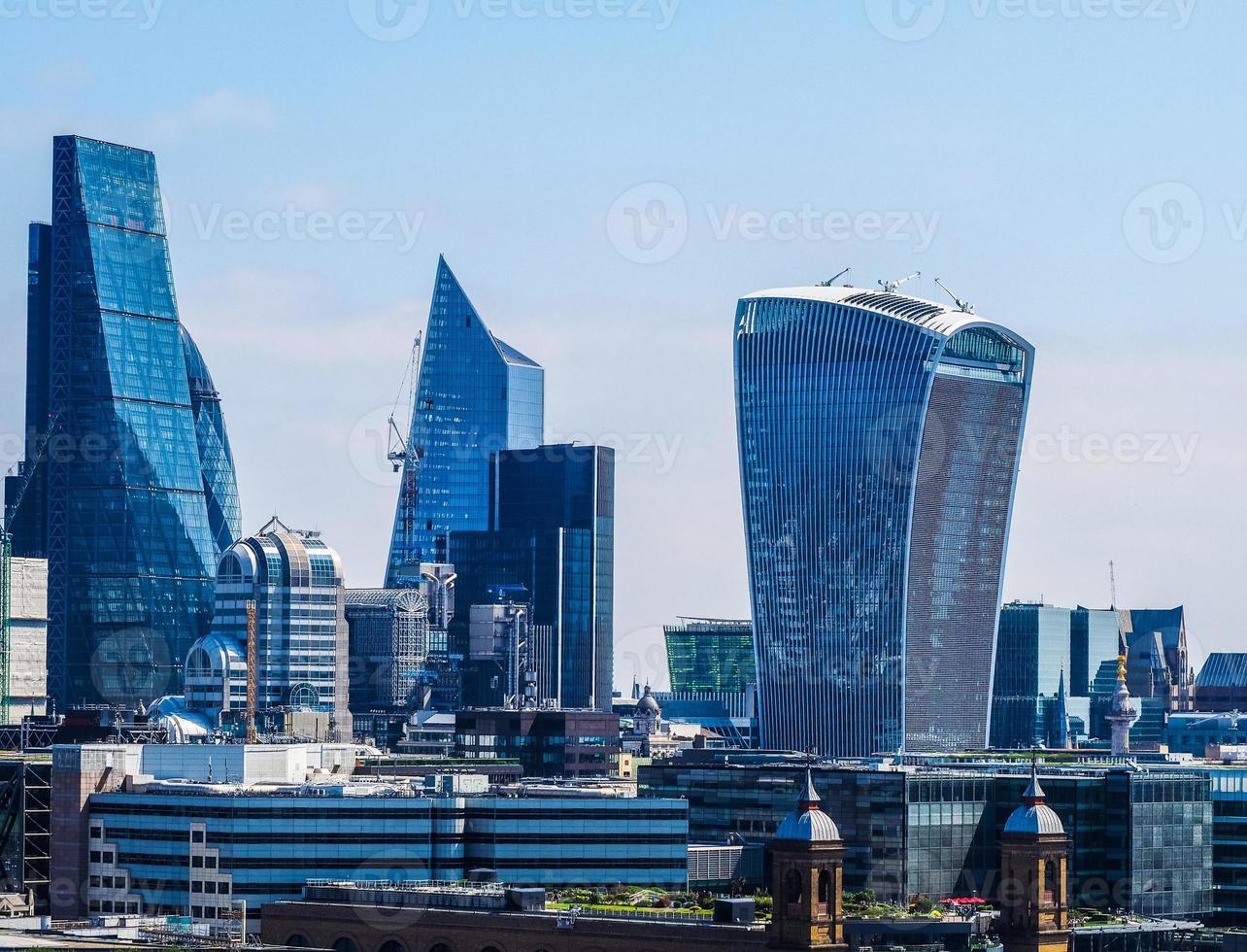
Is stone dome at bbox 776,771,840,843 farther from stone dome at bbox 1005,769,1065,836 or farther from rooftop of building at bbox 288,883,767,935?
stone dome at bbox 1005,769,1065,836

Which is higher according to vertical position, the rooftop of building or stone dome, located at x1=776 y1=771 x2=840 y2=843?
stone dome, located at x1=776 y1=771 x2=840 y2=843

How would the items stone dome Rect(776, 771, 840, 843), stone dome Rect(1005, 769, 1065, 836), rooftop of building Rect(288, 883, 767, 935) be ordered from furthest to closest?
rooftop of building Rect(288, 883, 767, 935) < stone dome Rect(1005, 769, 1065, 836) < stone dome Rect(776, 771, 840, 843)

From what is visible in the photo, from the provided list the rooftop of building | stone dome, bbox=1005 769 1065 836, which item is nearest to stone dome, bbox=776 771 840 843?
the rooftop of building

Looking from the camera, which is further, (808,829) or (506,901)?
(506,901)

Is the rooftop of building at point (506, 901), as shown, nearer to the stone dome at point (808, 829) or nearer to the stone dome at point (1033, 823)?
the stone dome at point (808, 829)

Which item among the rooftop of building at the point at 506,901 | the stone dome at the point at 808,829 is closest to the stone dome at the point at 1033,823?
the stone dome at the point at 808,829

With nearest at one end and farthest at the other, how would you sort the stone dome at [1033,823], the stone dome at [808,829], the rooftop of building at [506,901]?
the stone dome at [808,829] < the stone dome at [1033,823] < the rooftop of building at [506,901]

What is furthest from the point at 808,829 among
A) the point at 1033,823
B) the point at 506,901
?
the point at 506,901

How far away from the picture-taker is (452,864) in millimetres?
161125

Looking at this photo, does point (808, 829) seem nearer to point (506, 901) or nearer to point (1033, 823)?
point (1033, 823)

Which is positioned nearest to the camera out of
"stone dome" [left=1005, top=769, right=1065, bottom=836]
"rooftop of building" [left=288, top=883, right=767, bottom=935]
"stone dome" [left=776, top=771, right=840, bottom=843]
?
"stone dome" [left=776, top=771, right=840, bottom=843]

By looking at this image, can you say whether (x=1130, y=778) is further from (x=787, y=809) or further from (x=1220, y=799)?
(x=787, y=809)

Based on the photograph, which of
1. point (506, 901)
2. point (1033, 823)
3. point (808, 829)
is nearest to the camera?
point (808, 829)

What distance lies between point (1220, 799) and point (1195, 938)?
4440 cm
